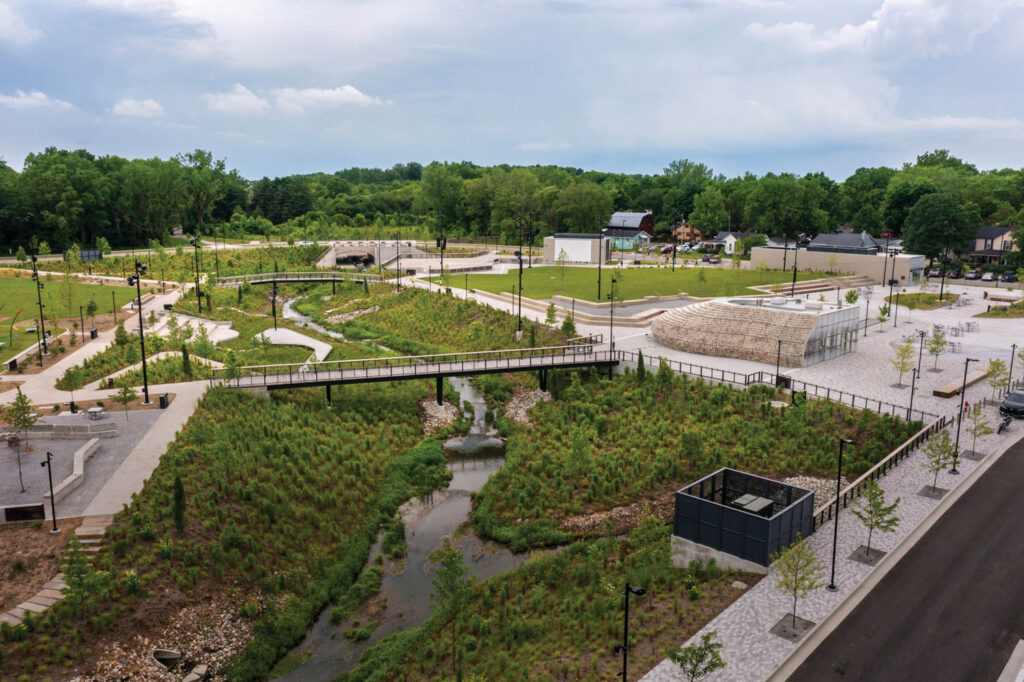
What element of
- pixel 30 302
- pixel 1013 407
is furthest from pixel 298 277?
pixel 1013 407

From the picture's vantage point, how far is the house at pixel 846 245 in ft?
291

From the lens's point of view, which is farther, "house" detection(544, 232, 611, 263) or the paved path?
"house" detection(544, 232, 611, 263)

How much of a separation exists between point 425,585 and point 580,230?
9479cm

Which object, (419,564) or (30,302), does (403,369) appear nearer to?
(419,564)

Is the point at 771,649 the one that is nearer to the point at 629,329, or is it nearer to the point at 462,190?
the point at 629,329

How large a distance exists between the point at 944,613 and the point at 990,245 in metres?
94.6

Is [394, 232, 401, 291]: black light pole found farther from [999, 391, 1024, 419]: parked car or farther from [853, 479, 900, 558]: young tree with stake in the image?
[853, 479, 900, 558]: young tree with stake

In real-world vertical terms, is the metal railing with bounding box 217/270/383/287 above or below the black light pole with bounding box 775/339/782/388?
above

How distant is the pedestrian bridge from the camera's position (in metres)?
42.1

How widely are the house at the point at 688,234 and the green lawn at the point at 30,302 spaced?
95744 millimetres

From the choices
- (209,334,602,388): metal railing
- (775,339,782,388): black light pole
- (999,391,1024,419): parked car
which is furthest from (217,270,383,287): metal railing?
(999,391,1024,419): parked car

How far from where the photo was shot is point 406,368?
44875mm

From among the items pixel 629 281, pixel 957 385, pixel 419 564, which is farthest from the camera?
pixel 629 281

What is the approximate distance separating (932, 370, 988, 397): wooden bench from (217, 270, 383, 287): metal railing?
6076 cm
